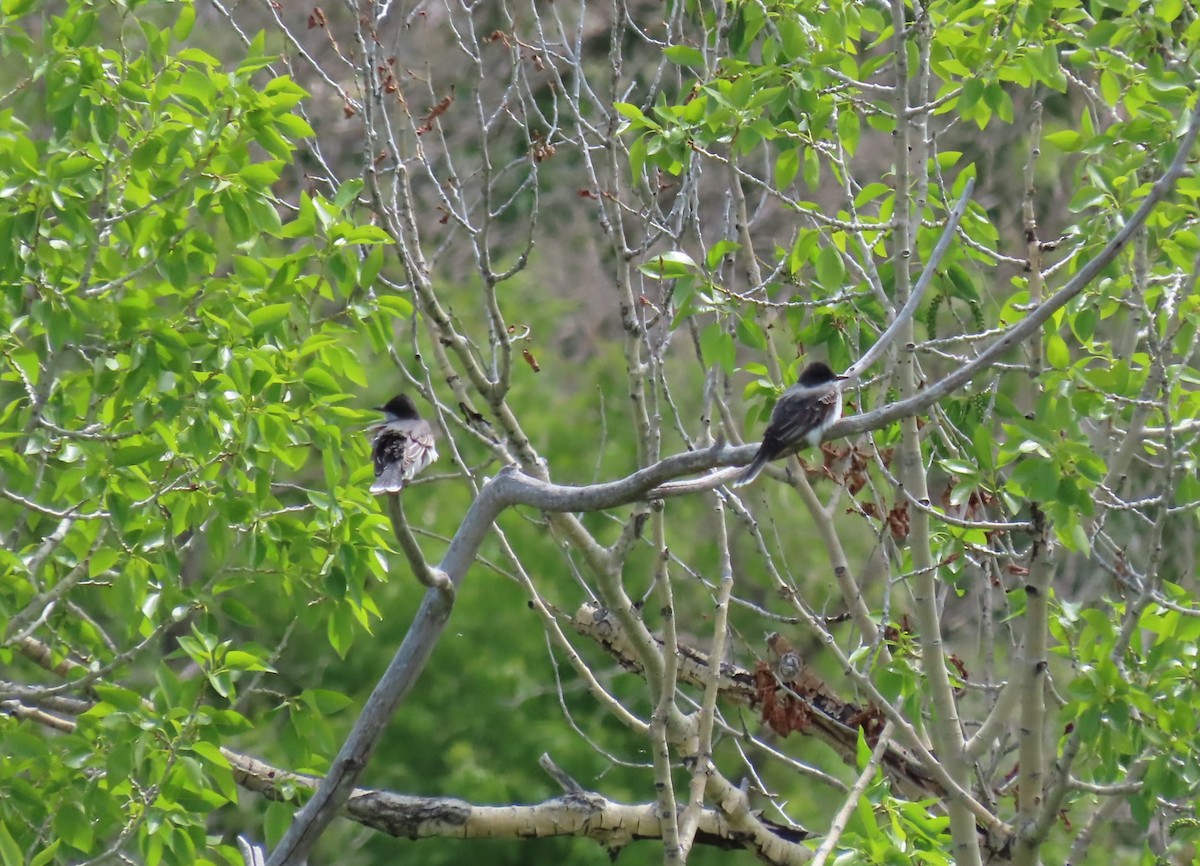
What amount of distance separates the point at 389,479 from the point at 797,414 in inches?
65.5

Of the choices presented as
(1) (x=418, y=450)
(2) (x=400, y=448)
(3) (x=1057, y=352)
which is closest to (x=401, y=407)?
(1) (x=418, y=450)

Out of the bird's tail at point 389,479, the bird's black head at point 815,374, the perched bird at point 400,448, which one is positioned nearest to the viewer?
the bird's tail at point 389,479

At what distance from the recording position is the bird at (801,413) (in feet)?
14.7

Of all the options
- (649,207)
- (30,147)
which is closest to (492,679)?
(649,207)

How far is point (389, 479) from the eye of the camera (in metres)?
5.38

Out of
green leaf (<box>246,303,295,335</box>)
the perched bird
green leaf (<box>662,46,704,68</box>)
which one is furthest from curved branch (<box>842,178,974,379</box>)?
the perched bird

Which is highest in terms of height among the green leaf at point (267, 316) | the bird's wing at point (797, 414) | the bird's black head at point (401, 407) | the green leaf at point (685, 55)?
the green leaf at point (685, 55)

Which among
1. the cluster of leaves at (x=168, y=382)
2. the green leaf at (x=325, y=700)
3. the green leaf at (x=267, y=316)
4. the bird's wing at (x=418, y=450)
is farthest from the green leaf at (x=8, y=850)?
the bird's wing at (x=418, y=450)

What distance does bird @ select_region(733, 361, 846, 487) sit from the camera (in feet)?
14.7

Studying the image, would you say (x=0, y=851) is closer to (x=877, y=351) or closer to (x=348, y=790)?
(x=348, y=790)

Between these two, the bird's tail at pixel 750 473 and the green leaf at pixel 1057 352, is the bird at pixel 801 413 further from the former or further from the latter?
the green leaf at pixel 1057 352

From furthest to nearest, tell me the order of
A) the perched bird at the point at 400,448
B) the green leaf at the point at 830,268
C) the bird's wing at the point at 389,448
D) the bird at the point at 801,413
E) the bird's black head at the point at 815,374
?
the bird's wing at the point at 389,448 → the perched bird at the point at 400,448 → the bird's black head at the point at 815,374 → the green leaf at the point at 830,268 → the bird at the point at 801,413

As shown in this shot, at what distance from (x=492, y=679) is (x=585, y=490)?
27.4 ft

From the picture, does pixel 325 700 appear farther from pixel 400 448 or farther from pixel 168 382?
pixel 400 448
